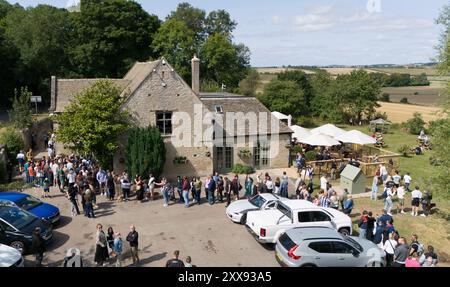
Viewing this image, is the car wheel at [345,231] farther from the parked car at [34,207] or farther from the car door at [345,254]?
the parked car at [34,207]

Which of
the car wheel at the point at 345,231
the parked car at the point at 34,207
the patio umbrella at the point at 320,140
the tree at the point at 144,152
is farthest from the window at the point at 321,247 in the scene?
the patio umbrella at the point at 320,140

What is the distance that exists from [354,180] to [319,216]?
7.52 meters

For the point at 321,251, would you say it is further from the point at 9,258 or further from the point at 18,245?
the point at 18,245

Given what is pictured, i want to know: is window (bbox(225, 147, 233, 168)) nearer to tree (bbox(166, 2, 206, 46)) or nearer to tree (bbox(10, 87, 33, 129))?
tree (bbox(10, 87, 33, 129))

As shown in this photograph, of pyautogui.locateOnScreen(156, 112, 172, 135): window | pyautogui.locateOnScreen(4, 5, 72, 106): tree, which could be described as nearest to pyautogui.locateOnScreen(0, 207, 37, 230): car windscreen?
pyautogui.locateOnScreen(156, 112, 172, 135): window

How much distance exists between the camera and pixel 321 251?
40.2ft

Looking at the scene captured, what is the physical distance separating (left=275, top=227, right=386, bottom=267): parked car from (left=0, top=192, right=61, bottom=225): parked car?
941cm

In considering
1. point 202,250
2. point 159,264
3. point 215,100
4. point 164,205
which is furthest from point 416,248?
point 215,100

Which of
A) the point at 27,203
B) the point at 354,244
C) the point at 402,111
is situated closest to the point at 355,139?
the point at 354,244

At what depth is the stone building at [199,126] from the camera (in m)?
22.8

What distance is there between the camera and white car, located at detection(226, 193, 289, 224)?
16.7 metres

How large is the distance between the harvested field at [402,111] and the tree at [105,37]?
1464 inches

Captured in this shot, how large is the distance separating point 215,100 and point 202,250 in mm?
15172

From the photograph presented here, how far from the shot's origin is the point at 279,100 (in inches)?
1843
